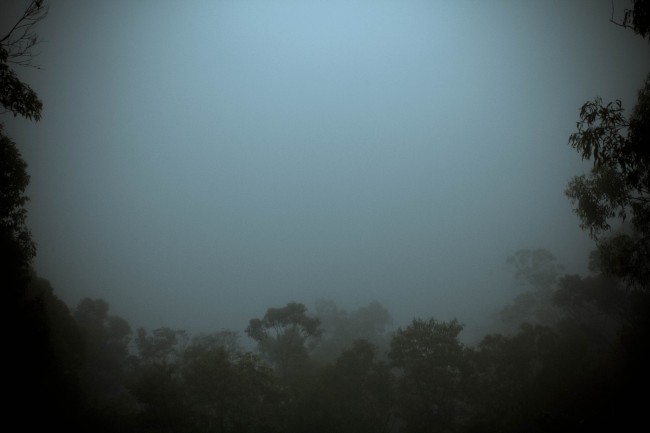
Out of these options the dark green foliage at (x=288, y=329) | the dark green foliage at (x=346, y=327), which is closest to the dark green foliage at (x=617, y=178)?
the dark green foliage at (x=288, y=329)

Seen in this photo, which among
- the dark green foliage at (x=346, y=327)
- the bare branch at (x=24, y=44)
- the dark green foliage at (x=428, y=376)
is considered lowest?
the dark green foliage at (x=428, y=376)

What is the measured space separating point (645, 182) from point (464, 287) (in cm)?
16466

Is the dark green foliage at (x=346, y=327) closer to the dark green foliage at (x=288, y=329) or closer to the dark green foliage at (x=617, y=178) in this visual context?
the dark green foliage at (x=288, y=329)

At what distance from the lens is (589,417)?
2312 cm

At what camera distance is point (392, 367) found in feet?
104

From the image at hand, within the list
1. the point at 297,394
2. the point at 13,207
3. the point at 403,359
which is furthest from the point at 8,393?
the point at 403,359

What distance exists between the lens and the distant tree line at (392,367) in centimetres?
1488

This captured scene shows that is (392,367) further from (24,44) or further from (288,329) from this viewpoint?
(24,44)

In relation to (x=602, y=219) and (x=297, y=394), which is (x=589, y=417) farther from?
(x=297, y=394)

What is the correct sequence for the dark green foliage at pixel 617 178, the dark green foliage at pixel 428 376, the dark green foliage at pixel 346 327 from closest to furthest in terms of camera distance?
the dark green foliage at pixel 617 178 → the dark green foliage at pixel 428 376 → the dark green foliage at pixel 346 327

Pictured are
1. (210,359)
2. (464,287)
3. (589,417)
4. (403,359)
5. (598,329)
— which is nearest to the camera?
(589,417)

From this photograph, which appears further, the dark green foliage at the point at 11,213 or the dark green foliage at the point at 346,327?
the dark green foliage at the point at 346,327

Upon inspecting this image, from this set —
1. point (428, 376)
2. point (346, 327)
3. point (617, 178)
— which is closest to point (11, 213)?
point (617, 178)

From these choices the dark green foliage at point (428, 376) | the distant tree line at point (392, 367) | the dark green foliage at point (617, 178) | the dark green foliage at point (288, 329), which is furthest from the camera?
the dark green foliage at point (288, 329)
